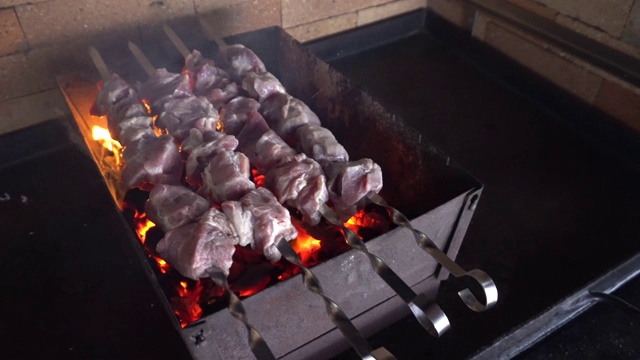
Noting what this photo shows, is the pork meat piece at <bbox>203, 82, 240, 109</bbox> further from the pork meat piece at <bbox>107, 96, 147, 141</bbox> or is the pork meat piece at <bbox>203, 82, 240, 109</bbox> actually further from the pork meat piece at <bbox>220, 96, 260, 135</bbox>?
the pork meat piece at <bbox>107, 96, 147, 141</bbox>

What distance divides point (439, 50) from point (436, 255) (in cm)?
347

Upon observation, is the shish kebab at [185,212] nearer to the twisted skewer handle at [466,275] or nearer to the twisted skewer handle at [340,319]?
the twisted skewer handle at [340,319]

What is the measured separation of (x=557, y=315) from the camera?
8.42ft

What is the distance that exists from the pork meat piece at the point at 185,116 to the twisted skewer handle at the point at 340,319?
970mm

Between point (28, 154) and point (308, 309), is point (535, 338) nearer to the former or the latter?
point (308, 309)

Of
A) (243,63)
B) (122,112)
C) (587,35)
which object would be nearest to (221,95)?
(243,63)

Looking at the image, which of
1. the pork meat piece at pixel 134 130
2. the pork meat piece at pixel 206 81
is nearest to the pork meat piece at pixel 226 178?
the pork meat piece at pixel 134 130

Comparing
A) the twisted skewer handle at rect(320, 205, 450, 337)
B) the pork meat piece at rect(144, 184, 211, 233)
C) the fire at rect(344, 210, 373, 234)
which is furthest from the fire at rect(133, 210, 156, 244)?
the twisted skewer handle at rect(320, 205, 450, 337)

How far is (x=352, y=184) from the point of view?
2.26m

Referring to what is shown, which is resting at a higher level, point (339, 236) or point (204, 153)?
point (204, 153)

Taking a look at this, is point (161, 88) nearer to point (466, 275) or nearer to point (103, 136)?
point (103, 136)

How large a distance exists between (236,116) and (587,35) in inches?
111

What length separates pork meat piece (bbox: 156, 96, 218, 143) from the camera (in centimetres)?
265

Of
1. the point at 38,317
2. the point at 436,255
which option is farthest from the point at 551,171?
the point at 38,317
